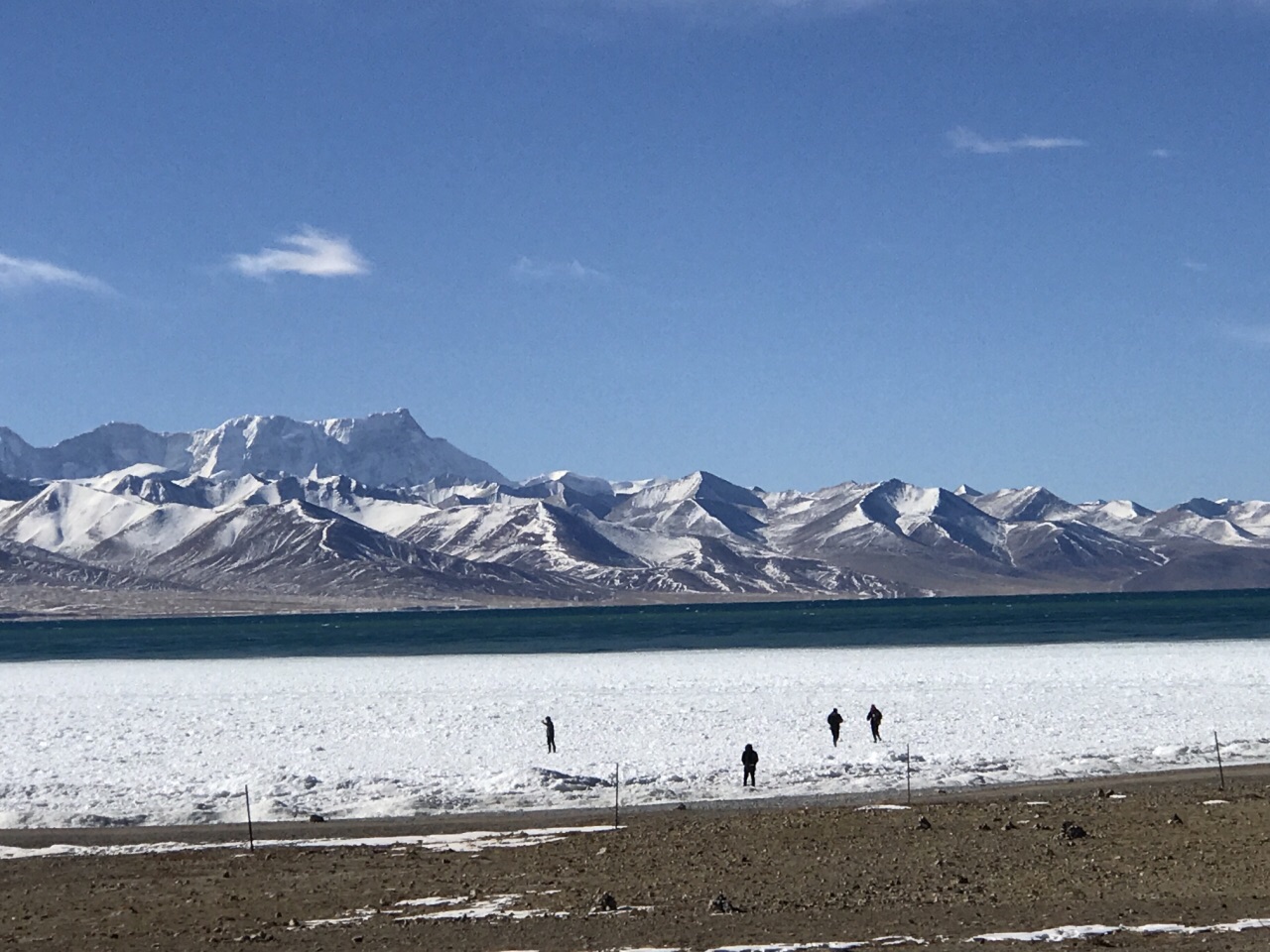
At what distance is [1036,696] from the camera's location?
2184 inches

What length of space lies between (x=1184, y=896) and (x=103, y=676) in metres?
81.6

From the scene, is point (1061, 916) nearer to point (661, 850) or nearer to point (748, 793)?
point (661, 850)

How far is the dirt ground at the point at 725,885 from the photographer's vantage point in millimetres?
18422

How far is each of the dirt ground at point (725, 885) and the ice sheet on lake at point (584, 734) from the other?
254 inches

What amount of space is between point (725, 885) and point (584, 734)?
24.5 metres

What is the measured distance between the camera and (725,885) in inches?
829

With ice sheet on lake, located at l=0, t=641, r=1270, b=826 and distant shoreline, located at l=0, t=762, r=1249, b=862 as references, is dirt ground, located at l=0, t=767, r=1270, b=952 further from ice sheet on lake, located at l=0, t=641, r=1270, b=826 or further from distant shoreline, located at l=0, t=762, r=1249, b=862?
ice sheet on lake, located at l=0, t=641, r=1270, b=826

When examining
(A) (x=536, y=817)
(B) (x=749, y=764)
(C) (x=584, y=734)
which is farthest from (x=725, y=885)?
(C) (x=584, y=734)

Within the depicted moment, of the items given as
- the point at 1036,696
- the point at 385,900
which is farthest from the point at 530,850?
the point at 1036,696

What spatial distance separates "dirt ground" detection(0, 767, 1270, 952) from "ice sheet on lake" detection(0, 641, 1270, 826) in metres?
6.45

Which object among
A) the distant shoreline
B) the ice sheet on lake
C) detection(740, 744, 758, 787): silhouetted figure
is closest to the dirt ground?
the distant shoreline

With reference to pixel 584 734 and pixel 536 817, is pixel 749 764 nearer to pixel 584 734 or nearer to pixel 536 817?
pixel 536 817

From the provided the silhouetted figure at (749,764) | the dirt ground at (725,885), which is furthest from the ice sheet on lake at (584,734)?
the dirt ground at (725,885)

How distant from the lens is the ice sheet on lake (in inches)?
1334
